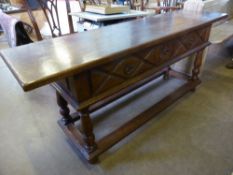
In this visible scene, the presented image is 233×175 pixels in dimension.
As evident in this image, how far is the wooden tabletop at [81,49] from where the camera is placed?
2.64ft

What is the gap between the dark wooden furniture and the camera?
868mm

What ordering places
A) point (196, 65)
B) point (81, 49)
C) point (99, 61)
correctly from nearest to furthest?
point (99, 61)
point (81, 49)
point (196, 65)

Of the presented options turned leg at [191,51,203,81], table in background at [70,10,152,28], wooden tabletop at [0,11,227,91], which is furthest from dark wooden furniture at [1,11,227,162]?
table in background at [70,10,152,28]

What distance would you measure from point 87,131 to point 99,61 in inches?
19.8

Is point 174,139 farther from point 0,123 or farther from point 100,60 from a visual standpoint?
point 0,123

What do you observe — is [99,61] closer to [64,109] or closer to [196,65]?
[64,109]

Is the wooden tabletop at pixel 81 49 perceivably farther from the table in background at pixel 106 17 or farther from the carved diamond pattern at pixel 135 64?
the table in background at pixel 106 17

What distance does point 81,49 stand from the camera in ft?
3.42

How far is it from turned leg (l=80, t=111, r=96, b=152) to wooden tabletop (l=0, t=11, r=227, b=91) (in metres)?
0.35

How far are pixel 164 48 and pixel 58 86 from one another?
30.2 inches

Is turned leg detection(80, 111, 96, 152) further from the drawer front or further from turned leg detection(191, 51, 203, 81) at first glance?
turned leg detection(191, 51, 203, 81)

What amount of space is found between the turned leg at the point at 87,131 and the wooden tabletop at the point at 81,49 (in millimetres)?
345

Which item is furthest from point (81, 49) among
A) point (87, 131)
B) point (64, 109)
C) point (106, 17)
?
point (106, 17)

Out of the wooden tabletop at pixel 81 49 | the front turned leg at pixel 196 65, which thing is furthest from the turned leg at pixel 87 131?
the front turned leg at pixel 196 65
